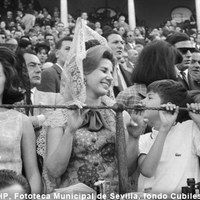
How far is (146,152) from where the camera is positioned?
3.70 m

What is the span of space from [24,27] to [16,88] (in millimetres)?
14286

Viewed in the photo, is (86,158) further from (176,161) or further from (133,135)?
(176,161)

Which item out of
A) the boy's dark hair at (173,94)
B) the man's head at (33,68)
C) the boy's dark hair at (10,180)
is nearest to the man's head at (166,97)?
the boy's dark hair at (173,94)

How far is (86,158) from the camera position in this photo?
3.59 meters

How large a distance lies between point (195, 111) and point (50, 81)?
258cm

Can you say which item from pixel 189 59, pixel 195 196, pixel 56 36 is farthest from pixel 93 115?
pixel 56 36

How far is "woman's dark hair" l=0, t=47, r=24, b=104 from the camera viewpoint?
3.59 meters

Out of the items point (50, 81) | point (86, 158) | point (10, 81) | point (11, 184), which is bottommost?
point (11, 184)

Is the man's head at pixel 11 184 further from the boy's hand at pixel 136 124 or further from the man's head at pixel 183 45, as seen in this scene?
the man's head at pixel 183 45

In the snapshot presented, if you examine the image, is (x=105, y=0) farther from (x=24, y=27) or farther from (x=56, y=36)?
(x=56, y=36)

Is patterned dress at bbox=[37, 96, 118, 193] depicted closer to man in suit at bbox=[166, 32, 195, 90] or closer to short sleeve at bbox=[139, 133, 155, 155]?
short sleeve at bbox=[139, 133, 155, 155]

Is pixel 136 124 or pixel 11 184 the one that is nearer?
pixel 11 184

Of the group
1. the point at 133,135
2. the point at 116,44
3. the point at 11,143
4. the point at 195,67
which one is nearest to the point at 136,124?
the point at 133,135

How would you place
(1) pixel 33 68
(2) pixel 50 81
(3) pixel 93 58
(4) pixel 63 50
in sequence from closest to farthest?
1. (3) pixel 93 58
2. (2) pixel 50 81
3. (1) pixel 33 68
4. (4) pixel 63 50
